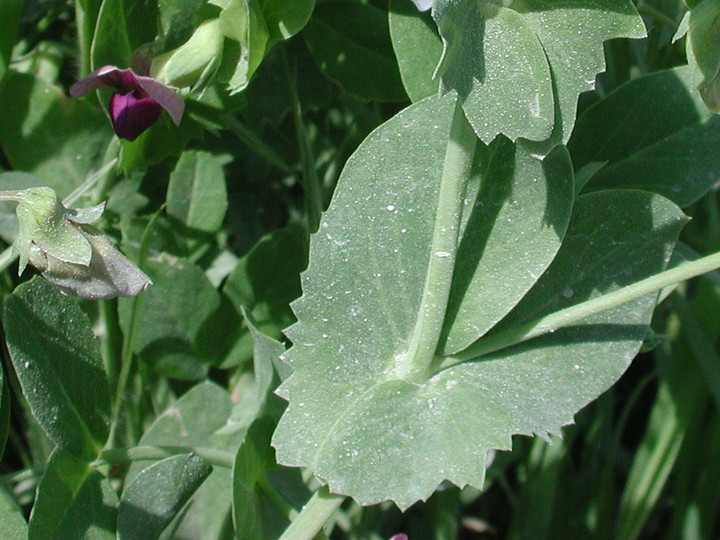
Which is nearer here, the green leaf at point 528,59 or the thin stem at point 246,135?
the green leaf at point 528,59

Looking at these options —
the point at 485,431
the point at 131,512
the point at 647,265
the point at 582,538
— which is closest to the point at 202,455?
the point at 131,512

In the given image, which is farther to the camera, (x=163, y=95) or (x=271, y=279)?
(x=271, y=279)

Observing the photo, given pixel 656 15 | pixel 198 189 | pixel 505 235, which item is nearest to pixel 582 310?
pixel 505 235

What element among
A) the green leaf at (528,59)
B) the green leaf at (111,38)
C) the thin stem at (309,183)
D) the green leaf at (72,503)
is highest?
the green leaf at (528,59)

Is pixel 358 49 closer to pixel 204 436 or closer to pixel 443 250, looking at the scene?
pixel 443 250

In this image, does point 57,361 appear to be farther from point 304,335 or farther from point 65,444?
point 304,335

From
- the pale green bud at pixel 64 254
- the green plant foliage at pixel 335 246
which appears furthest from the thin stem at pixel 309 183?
the pale green bud at pixel 64 254

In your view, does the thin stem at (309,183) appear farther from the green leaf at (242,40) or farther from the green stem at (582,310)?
the green stem at (582,310)

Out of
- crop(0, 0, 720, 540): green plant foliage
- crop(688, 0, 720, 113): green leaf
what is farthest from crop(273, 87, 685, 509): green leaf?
crop(688, 0, 720, 113): green leaf
